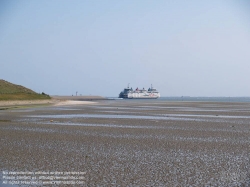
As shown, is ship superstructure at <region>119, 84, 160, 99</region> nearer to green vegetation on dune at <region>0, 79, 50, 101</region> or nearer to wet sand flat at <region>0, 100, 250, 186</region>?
green vegetation on dune at <region>0, 79, 50, 101</region>

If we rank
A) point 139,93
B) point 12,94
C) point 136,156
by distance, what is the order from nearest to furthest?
point 136,156 < point 12,94 < point 139,93

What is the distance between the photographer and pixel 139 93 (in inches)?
6939

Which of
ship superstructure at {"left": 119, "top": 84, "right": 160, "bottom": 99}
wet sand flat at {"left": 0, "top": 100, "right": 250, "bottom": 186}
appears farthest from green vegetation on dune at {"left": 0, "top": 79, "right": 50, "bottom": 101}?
ship superstructure at {"left": 119, "top": 84, "right": 160, "bottom": 99}

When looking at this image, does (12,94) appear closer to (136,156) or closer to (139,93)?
(136,156)

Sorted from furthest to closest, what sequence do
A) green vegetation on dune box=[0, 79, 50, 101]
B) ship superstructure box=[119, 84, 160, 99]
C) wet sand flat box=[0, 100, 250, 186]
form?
ship superstructure box=[119, 84, 160, 99] → green vegetation on dune box=[0, 79, 50, 101] → wet sand flat box=[0, 100, 250, 186]

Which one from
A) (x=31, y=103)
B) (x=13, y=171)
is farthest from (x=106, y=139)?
(x=31, y=103)

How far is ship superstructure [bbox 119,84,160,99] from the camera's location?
17361 centimetres

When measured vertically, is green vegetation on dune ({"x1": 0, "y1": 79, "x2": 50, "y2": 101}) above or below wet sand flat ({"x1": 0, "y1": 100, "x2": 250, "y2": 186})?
above

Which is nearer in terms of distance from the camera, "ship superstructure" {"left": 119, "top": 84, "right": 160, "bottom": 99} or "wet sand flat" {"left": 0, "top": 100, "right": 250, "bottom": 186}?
"wet sand flat" {"left": 0, "top": 100, "right": 250, "bottom": 186}

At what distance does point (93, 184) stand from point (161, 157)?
4.51 m

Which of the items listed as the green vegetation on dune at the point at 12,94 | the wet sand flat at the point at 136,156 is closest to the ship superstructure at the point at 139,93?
the green vegetation on dune at the point at 12,94

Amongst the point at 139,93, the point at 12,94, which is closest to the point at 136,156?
the point at 12,94

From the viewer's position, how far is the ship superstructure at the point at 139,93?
173613 mm

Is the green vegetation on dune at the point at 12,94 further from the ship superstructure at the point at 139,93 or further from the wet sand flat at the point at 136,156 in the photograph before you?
the ship superstructure at the point at 139,93
